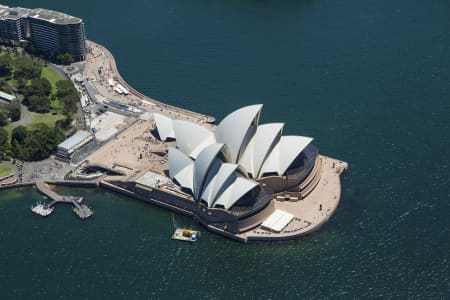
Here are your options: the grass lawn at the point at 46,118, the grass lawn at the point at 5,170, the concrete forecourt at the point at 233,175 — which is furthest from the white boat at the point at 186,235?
the grass lawn at the point at 46,118

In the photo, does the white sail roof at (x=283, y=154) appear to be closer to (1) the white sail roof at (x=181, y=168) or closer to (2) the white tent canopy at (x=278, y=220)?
(2) the white tent canopy at (x=278, y=220)

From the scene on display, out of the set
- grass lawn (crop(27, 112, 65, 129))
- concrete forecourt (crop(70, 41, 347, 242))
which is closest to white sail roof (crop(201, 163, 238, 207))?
concrete forecourt (crop(70, 41, 347, 242))

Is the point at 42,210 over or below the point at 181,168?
below

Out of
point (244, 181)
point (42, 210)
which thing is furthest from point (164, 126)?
point (42, 210)

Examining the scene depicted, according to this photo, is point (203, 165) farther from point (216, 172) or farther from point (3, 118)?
point (3, 118)

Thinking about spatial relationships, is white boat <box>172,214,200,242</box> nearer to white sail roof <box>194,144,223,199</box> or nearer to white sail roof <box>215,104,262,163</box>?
white sail roof <box>194,144,223,199</box>

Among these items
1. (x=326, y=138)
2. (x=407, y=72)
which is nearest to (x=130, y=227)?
(x=326, y=138)

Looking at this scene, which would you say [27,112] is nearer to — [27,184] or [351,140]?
[27,184]
